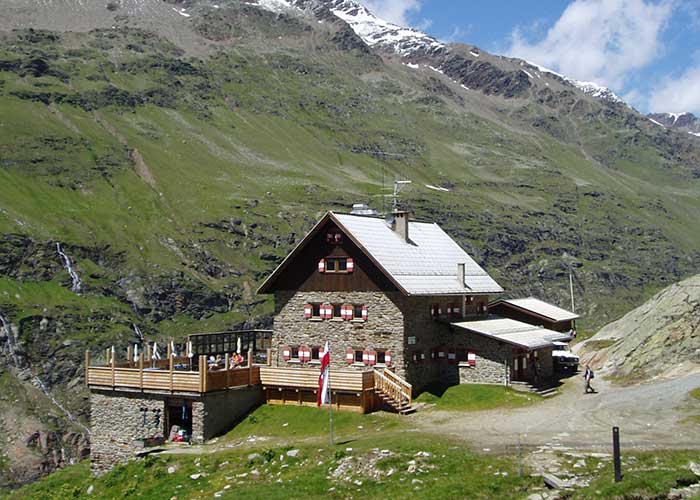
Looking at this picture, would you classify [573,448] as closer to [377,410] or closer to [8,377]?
[377,410]

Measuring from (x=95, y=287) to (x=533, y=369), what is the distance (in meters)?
137

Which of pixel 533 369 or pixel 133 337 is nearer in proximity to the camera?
pixel 533 369

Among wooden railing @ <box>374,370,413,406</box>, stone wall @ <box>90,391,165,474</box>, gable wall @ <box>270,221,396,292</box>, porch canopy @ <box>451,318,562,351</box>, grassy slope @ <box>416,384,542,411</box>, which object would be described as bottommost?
stone wall @ <box>90,391,165,474</box>

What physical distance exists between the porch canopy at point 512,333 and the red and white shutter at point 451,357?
1.62 meters

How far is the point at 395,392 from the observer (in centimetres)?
4278

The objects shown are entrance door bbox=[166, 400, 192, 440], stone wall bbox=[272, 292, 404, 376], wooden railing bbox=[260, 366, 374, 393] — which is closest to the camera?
wooden railing bbox=[260, 366, 374, 393]

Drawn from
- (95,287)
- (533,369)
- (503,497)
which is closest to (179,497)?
(503,497)

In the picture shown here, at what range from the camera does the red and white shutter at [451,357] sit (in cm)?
4831

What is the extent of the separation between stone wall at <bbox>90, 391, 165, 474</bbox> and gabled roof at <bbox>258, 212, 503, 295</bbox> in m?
10.6

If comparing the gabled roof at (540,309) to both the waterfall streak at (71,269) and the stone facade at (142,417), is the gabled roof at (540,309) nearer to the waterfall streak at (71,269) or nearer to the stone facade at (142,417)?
the stone facade at (142,417)

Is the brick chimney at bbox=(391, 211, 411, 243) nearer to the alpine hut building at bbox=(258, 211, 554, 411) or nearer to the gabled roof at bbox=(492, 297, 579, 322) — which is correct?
the alpine hut building at bbox=(258, 211, 554, 411)

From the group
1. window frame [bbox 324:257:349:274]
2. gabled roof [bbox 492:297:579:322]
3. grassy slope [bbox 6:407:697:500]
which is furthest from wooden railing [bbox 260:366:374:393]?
gabled roof [bbox 492:297:579:322]

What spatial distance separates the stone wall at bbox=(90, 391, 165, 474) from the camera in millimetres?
43562

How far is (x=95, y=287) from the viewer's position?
557 ft
